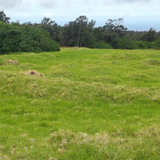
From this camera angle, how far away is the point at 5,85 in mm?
8898

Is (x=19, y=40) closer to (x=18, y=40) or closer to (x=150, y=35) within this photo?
(x=18, y=40)

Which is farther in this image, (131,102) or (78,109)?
(131,102)

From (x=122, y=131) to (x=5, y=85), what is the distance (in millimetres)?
6429

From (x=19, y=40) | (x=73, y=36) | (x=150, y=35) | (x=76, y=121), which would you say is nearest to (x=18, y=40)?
(x=19, y=40)

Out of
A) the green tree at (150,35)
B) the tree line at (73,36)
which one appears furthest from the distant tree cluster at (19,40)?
the green tree at (150,35)

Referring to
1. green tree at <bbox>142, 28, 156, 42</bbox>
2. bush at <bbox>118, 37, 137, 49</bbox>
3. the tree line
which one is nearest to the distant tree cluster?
the tree line

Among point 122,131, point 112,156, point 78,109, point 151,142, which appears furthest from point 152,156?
point 78,109

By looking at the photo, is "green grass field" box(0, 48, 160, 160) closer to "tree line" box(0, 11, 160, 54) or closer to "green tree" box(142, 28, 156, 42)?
"tree line" box(0, 11, 160, 54)

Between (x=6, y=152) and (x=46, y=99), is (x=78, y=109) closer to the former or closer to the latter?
(x=46, y=99)

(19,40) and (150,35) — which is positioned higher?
(150,35)

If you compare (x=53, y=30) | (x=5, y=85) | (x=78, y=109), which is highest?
(x=53, y=30)

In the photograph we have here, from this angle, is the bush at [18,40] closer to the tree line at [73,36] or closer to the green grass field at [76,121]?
the tree line at [73,36]

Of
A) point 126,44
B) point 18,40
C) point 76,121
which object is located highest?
point 126,44

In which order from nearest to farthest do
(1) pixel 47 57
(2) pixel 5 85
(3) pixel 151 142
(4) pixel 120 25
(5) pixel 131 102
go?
(3) pixel 151 142 < (5) pixel 131 102 < (2) pixel 5 85 < (1) pixel 47 57 < (4) pixel 120 25
